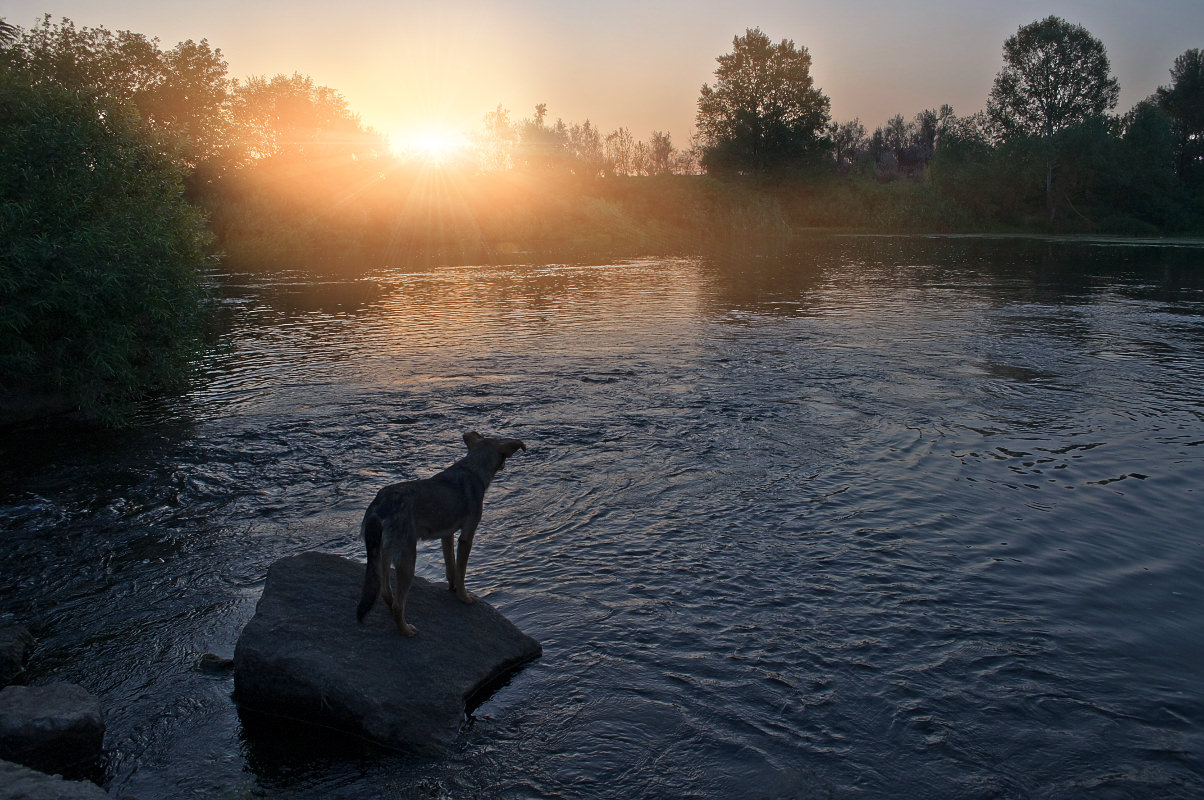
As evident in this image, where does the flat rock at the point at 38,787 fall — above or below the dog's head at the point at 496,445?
below

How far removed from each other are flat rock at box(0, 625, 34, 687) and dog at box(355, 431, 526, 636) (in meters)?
3.23

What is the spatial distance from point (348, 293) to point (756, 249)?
35921mm

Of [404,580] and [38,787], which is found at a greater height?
[404,580]

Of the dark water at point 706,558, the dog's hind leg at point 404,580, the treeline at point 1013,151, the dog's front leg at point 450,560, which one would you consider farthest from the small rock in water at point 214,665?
the treeline at point 1013,151

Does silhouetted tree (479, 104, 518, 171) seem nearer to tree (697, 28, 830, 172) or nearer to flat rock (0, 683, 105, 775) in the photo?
tree (697, 28, 830, 172)

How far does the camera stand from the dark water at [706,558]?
602 centimetres

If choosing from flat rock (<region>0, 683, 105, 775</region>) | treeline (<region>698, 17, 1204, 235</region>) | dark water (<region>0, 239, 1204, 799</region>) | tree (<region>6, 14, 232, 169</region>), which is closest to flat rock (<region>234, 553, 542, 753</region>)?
dark water (<region>0, 239, 1204, 799</region>)

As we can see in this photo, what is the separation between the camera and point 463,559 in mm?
7438

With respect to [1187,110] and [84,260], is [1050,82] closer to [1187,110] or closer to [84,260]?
[1187,110]

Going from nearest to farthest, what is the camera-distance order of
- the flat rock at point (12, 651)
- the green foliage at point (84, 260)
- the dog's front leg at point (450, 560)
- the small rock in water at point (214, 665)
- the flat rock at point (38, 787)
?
the flat rock at point (38, 787) < the flat rock at point (12, 651) < the small rock in water at point (214, 665) < the dog's front leg at point (450, 560) < the green foliage at point (84, 260)

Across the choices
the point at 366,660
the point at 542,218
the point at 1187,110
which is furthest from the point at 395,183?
the point at 1187,110

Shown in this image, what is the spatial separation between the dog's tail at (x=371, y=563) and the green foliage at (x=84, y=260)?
1058 centimetres

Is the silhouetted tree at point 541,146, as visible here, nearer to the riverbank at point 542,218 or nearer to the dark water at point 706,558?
the riverbank at point 542,218

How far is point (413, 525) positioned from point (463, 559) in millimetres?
994
